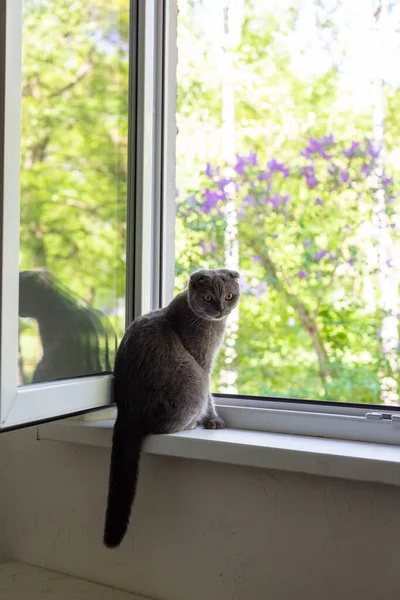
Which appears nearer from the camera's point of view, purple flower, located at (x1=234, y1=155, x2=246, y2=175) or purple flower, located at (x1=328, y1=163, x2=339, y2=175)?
purple flower, located at (x1=328, y1=163, x2=339, y2=175)

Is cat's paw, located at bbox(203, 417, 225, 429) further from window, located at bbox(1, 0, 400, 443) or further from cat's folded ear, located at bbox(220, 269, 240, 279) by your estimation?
cat's folded ear, located at bbox(220, 269, 240, 279)

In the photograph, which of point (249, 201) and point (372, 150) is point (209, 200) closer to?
point (249, 201)

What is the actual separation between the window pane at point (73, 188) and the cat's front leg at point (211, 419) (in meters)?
0.23

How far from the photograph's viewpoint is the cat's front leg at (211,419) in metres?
1.26

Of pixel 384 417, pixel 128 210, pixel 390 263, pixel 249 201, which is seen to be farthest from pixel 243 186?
pixel 384 417

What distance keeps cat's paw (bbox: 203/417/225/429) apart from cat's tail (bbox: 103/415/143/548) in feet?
0.52

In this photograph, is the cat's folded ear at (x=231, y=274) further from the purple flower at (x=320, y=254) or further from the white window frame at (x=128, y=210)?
the purple flower at (x=320, y=254)

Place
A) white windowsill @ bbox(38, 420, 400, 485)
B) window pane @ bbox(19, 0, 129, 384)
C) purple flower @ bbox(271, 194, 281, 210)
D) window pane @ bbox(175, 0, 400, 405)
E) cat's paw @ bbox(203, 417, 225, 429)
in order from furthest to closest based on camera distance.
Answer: purple flower @ bbox(271, 194, 281, 210), window pane @ bbox(175, 0, 400, 405), cat's paw @ bbox(203, 417, 225, 429), window pane @ bbox(19, 0, 129, 384), white windowsill @ bbox(38, 420, 400, 485)

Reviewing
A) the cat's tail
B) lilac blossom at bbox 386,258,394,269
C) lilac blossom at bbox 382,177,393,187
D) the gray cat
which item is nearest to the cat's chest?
the gray cat

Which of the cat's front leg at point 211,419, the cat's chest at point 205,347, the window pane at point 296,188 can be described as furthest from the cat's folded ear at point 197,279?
the window pane at point 296,188

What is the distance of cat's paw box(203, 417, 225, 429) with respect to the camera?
1.25 meters


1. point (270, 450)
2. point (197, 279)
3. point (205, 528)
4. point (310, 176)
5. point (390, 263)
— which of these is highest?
point (310, 176)

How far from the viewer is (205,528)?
1137 millimetres

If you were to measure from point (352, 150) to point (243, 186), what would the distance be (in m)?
0.44
